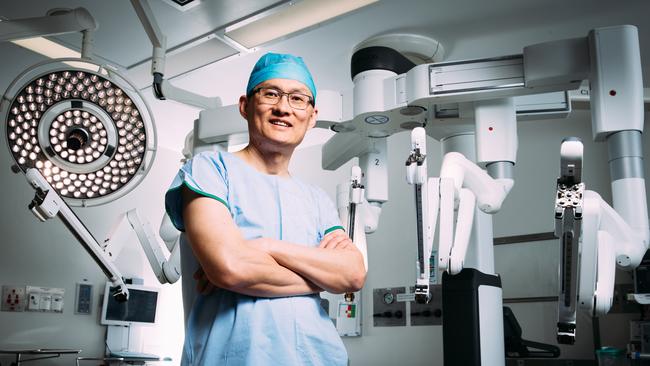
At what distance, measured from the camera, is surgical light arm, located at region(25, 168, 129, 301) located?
2.52m

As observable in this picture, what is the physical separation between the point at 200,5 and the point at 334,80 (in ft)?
4.54

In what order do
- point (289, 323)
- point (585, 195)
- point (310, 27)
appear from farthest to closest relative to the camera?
point (310, 27) → point (585, 195) → point (289, 323)

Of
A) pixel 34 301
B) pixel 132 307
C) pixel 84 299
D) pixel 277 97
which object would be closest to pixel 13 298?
pixel 34 301

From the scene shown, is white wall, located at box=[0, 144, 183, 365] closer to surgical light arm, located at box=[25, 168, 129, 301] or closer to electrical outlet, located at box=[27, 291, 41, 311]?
electrical outlet, located at box=[27, 291, 41, 311]

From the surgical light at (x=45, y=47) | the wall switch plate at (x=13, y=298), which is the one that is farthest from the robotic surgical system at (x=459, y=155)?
the wall switch plate at (x=13, y=298)

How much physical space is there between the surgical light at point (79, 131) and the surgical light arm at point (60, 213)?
152mm

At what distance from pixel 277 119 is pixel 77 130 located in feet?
4.31

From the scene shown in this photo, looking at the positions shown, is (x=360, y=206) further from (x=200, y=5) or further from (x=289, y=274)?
(x=289, y=274)

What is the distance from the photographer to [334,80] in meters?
4.48

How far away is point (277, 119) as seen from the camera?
128 centimetres

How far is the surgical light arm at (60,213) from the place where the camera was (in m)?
2.52

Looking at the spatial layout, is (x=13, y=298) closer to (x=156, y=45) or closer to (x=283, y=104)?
(x=156, y=45)

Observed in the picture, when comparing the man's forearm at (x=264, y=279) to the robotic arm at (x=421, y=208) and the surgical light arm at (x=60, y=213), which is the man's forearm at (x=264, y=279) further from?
the surgical light arm at (x=60, y=213)

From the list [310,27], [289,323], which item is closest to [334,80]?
[310,27]
